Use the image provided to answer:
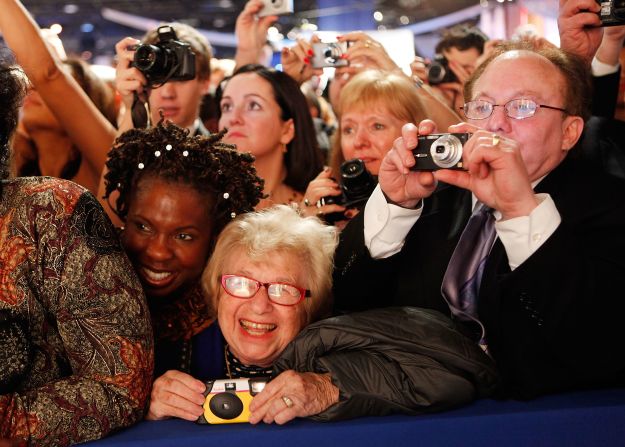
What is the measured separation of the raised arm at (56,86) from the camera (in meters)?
2.62

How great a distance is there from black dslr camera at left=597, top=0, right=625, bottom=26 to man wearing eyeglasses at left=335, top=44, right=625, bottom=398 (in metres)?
0.31

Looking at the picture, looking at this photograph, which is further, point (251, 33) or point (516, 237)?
point (251, 33)

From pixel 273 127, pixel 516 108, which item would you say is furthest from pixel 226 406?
pixel 273 127

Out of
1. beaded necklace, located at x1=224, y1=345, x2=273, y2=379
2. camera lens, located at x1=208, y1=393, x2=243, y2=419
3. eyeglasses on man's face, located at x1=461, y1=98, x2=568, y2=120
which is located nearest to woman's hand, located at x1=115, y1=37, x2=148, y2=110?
beaded necklace, located at x1=224, y1=345, x2=273, y2=379

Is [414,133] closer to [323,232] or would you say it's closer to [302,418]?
[323,232]

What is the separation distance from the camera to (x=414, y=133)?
1.89 metres

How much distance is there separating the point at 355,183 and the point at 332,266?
0.53 meters

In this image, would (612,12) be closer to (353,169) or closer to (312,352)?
(353,169)

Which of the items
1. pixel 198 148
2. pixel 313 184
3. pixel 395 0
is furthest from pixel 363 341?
pixel 395 0

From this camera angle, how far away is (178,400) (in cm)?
184

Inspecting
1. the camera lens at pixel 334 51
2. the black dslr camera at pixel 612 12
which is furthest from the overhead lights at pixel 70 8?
the black dslr camera at pixel 612 12

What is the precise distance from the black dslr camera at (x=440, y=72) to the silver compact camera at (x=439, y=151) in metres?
1.94

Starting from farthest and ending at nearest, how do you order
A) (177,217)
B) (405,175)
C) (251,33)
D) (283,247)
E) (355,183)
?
(251,33) < (355,183) < (177,217) < (283,247) < (405,175)

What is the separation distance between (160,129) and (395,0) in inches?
410
